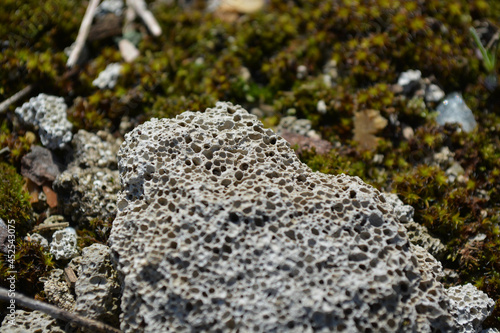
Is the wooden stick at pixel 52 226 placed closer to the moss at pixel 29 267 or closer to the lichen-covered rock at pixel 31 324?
the moss at pixel 29 267

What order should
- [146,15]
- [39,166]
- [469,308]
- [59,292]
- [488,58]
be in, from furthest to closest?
[146,15] < [488,58] < [39,166] < [59,292] < [469,308]

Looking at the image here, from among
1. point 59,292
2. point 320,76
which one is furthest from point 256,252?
point 320,76

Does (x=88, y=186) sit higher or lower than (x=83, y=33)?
lower

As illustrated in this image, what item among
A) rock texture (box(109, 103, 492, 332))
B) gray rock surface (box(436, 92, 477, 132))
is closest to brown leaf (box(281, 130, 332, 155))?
rock texture (box(109, 103, 492, 332))

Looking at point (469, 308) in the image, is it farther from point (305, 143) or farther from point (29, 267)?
point (29, 267)

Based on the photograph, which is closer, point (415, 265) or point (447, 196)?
point (415, 265)

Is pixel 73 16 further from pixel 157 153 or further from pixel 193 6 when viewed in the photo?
pixel 157 153

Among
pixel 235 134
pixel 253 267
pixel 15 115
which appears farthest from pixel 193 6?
pixel 253 267
